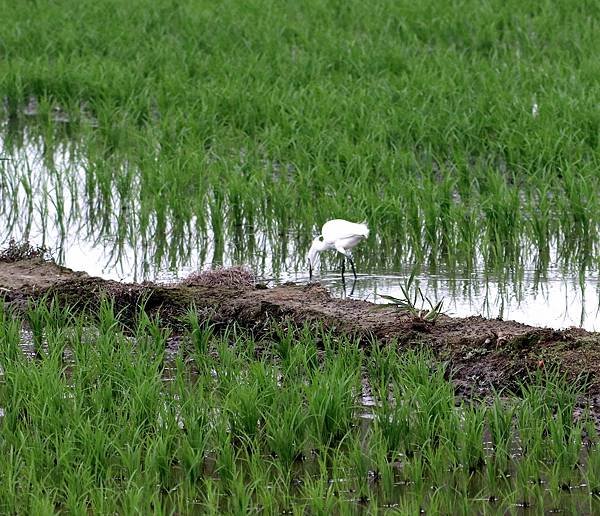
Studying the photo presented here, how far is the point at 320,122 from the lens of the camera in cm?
804

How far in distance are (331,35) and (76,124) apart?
8.88 ft

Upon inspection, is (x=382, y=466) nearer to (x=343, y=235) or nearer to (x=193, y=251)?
(x=343, y=235)

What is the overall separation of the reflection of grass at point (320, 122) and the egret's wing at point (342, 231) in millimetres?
792

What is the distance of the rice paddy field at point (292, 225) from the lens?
3.75m

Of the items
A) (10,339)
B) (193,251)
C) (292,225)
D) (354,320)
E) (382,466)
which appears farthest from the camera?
(292,225)

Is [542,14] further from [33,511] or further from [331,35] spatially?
[33,511]

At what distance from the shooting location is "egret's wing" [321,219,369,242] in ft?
18.4

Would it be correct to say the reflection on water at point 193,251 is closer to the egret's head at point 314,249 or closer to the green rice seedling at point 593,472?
the egret's head at point 314,249

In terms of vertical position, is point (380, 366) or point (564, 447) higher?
point (380, 366)

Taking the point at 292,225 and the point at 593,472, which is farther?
the point at 292,225

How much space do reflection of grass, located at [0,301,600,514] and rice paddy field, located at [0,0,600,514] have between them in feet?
0.04

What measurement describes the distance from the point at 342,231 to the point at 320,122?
2524mm

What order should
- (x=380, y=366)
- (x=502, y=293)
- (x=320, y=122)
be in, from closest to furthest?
(x=380, y=366) → (x=502, y=293) → (x=320, y=122)

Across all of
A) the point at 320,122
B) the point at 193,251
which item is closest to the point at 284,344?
the point at 193,251
